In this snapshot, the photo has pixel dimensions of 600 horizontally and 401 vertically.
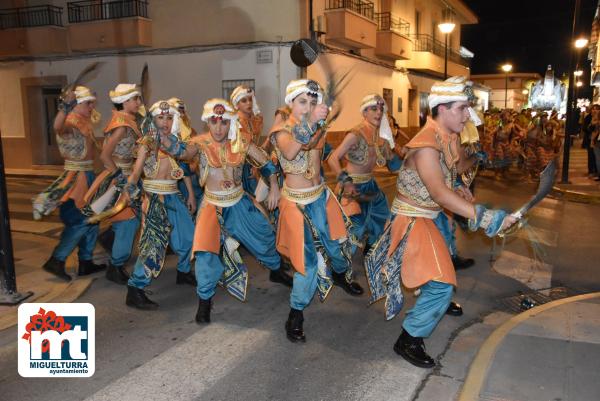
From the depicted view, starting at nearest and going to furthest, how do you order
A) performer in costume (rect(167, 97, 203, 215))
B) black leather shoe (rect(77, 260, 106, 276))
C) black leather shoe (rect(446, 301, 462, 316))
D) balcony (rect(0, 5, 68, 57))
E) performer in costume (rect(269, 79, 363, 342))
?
performer in costume (rect(269, 79, 363, 342))
black leather shoe (rect(446, 301, 462, 316))
performer in costume (rect(167, 97, 203, 215))
black leather shoe (rect(77, 260, 106, 276))
balcony (rect(0, 5, 68, 57))

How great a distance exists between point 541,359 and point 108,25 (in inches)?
643

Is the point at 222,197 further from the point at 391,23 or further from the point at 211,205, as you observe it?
the point at 391,23

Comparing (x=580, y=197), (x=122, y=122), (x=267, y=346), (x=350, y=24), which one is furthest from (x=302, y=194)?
(x=350, y=24)

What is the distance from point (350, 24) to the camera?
16.9m

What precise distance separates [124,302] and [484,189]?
947cm

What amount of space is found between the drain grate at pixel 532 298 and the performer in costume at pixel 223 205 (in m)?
2.38

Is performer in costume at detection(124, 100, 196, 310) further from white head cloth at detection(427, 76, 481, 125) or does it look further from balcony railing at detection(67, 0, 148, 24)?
balcony railing at detection(67, 0, 148, 24)

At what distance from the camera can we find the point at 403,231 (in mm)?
3885

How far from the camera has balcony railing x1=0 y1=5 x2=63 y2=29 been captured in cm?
1766

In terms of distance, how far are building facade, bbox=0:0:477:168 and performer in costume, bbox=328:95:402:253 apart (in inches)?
351

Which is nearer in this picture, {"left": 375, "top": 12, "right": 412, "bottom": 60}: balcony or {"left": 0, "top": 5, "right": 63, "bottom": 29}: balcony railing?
{"left": 0, "top": 5, "right": 63, "bottom": 29}: balcony railing

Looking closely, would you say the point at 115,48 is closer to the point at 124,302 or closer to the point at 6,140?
the point at 6,140

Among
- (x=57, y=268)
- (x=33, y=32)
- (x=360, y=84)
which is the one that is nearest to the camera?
(x=57, y=268)

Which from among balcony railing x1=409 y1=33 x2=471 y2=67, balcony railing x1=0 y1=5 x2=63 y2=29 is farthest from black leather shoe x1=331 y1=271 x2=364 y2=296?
balcony railing x1=409 y1=33 x2=471 y2=67
